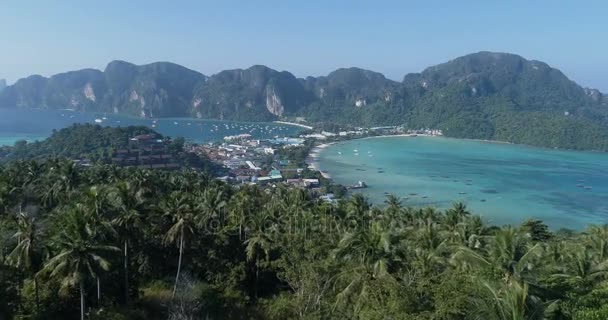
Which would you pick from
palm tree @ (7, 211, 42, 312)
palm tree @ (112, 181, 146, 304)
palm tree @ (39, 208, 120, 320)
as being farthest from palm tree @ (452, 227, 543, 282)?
palm tree @ (7, 211, 42, 312)

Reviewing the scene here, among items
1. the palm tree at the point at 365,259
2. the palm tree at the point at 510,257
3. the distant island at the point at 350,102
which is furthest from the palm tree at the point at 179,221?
the distant island at the point at 350,102

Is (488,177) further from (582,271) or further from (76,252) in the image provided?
(76,252)

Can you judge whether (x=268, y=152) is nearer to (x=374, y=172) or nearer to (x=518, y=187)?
(x=374, y=172)

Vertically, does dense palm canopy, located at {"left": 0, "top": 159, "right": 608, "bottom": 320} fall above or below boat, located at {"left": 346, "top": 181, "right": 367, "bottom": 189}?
above

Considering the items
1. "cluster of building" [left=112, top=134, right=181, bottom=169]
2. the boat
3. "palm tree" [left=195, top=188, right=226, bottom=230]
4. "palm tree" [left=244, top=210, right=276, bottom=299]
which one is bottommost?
the boat

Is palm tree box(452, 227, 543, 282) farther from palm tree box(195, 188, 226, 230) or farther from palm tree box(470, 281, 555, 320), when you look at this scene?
palm tree box(195, 188, 226, 230)

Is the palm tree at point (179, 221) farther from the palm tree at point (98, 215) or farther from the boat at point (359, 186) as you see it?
the boat at point (359, 186)
